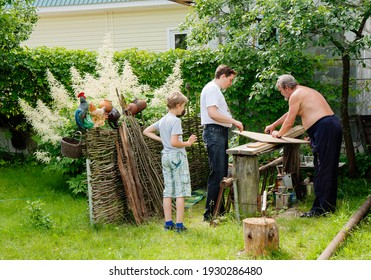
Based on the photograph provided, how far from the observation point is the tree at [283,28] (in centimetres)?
813

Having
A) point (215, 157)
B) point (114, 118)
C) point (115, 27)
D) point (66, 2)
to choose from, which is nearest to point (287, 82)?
point (215, 157)

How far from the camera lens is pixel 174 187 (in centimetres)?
706

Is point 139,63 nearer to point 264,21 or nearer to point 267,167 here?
point 264,21

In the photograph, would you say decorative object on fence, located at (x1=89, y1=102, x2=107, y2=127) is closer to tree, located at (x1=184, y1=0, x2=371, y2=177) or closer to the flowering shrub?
the flowering shrub

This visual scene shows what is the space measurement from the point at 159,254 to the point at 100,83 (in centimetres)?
384

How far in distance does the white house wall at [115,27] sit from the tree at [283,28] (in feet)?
24.1

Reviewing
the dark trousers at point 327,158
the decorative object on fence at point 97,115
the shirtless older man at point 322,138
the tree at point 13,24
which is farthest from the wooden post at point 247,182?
the tree at point 13,24

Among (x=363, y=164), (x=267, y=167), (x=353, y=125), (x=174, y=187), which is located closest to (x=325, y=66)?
(x=353, y=125)

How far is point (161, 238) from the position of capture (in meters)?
6.71

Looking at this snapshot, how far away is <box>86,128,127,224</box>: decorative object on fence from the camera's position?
7.30 m

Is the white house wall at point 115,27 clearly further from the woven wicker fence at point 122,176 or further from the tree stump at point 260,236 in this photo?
the tree stump at point 260,236

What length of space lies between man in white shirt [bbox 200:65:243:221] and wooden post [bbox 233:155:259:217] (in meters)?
0.24

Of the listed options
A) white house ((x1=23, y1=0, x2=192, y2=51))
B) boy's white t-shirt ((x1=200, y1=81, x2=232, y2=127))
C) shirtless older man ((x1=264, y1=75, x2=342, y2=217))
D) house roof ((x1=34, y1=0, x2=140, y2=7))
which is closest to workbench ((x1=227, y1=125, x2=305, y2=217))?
boy's white t-shirt ((x1=200, y1=81, x2=232, y2=127))

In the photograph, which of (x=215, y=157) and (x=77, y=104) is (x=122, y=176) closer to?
(x=215, y=157)
